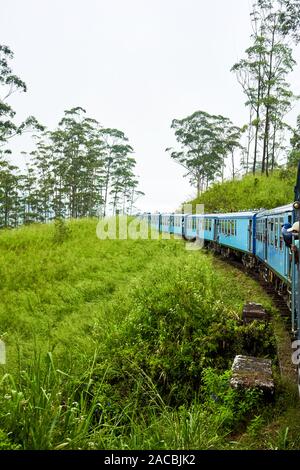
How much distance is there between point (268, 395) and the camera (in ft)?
17.0

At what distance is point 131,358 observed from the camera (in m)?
7.04

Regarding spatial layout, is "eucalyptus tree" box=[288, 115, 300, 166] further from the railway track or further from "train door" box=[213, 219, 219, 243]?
the railway track

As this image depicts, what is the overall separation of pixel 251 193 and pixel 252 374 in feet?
87.1

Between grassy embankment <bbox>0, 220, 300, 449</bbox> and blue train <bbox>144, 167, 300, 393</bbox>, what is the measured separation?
0.80m

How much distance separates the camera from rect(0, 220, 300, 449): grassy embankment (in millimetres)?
3730

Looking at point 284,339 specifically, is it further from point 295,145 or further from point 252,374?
point 295,145

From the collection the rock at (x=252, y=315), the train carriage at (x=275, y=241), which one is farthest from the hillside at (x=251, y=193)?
the rock at (x=252, y=315)

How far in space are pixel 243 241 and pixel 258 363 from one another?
32.7 feet

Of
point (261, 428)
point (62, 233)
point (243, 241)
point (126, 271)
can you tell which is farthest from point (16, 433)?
point (62, 233)

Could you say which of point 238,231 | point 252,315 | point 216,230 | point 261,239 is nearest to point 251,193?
point 216,230

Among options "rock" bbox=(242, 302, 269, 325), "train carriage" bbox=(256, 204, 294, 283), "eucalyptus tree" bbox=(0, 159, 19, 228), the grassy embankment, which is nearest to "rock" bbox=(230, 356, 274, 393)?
the grassy embankment

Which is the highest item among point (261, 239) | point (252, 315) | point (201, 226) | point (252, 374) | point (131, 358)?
point (201, 226)

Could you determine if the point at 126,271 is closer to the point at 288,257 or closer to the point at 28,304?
the point at 28,304

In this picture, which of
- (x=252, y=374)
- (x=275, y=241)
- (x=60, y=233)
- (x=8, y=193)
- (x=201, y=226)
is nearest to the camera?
(x=252, y=374)
